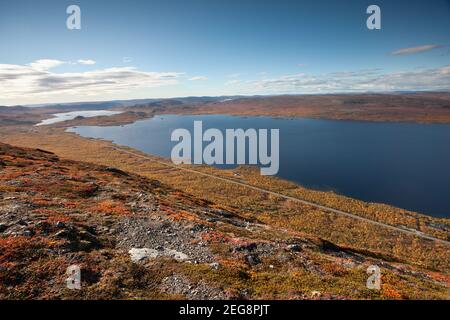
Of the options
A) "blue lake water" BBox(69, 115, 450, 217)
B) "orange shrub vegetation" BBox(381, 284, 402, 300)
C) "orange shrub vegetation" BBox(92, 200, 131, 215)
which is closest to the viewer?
"orange shrub vegetation" BBox(381, 284, 402, 300)

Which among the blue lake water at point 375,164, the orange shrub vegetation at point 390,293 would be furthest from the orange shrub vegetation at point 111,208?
the blue lake water at point 375,164

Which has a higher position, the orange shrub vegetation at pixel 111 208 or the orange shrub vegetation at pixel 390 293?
the orange shrub vegetation at pixel 111 208

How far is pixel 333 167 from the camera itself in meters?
95.6

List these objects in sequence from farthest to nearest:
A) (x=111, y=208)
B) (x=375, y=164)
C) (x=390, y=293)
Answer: (x=375, y=164) → (x=111, y=208) → (x=390, y=293)

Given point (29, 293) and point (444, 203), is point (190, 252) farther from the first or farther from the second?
point (444, 203)

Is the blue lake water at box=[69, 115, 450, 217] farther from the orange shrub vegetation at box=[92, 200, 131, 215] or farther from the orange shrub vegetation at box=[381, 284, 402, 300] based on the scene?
the orange shrub vegetation at box=[92, 200, 131, 215]

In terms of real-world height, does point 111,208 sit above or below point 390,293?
above

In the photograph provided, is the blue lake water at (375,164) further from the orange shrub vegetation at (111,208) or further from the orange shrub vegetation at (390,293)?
the orange shrub vegetation at (111,208)

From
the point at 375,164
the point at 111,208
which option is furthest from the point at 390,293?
the point at 375,164

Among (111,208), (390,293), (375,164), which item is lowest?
(375,164)

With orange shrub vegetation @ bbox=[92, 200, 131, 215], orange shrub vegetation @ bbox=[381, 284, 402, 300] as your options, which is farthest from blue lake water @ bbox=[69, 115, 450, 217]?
orange shrub vegetation @ bbox=[92, 200, 131, 215]

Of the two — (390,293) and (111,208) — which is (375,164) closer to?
(390,293)
